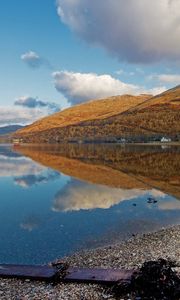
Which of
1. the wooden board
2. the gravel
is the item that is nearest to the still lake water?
the gravel

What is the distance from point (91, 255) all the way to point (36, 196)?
2034 cm

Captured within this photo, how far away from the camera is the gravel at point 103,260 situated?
12.8 m

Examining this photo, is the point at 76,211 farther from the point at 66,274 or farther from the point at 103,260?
the point at 66,274

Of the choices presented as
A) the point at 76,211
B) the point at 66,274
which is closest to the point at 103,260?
the point at 66,274

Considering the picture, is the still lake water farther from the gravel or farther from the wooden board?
the wooden board

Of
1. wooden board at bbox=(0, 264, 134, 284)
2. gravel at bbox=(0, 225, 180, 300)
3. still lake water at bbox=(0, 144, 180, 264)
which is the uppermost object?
wooden board at bbox=(0, 264, 134, 284)

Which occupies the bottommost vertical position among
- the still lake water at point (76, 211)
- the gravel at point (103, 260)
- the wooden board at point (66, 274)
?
the still lake water at point (76, 211)

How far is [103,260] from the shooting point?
17109 millimetres

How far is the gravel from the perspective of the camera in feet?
41.8

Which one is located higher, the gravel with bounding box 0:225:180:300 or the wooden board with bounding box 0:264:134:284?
the wooden board with bounding box 0:264:134:284

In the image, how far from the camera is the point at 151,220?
26953 millimetres

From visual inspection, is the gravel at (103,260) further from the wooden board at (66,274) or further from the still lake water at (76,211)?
the still lake water at (76,211)

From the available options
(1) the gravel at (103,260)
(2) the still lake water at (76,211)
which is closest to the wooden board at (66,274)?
(1) the gravel at (103,260)

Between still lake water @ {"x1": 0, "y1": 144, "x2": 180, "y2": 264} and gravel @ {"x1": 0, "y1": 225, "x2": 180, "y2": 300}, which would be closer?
gravel @ {"x1": 0, "y1": 225, "x2": 180, "y2": 300}
